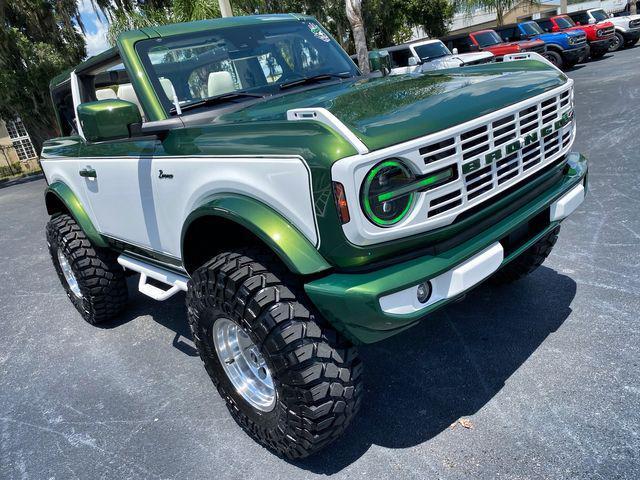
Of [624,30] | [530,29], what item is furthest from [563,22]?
[624,30]

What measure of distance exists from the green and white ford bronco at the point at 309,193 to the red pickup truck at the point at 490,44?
1551 centimetres

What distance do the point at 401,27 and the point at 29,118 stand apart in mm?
20418

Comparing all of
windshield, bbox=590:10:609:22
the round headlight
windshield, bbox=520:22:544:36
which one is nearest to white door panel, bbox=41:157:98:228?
the round headlight

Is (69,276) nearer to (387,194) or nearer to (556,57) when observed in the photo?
(387,194)

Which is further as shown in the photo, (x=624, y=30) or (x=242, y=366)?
(x=624, y=30)

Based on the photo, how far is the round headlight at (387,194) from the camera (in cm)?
190

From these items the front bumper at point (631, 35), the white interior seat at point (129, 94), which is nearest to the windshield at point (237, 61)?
the white interior seat at point (129, 94)

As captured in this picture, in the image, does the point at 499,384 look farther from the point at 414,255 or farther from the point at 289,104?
the point at 289,104

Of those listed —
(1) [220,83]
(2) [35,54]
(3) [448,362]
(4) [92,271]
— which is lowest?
(3) [448,362]

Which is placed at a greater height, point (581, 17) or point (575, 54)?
point (581, 17)

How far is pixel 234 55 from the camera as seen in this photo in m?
3.29

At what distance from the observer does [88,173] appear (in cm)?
351

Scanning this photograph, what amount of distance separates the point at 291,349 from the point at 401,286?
0.53 m

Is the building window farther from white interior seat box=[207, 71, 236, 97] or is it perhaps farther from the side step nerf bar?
white interior seat box=[207, 71, 236, 97]
